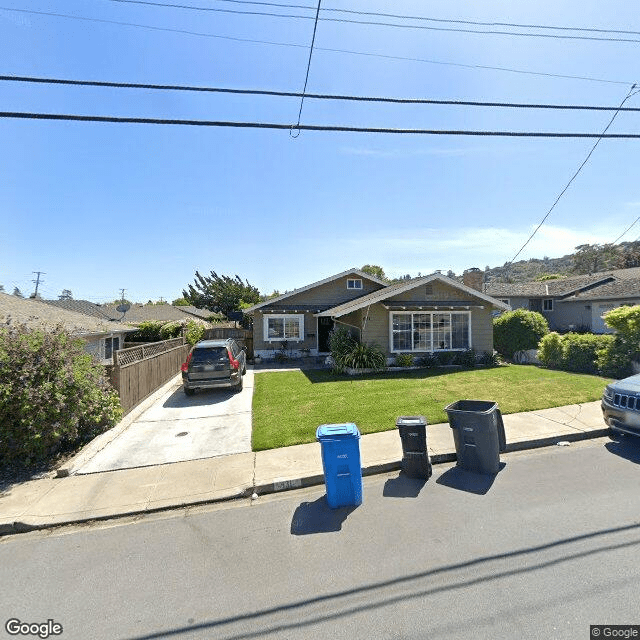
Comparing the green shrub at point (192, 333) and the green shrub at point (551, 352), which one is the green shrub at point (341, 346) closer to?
the green shrub at point (192, 333)

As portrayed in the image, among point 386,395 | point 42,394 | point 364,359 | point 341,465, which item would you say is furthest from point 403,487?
point 364,359

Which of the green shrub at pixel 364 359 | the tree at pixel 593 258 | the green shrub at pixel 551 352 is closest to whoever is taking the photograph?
the green shrub at pixel 551 352

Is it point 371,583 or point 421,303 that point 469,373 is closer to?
point 421,303

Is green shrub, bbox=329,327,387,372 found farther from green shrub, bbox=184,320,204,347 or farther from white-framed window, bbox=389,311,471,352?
green shrub, bbox=184,320,204,347

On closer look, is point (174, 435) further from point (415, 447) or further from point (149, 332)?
point (149, 332)

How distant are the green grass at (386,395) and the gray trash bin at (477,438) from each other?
2.09 metres

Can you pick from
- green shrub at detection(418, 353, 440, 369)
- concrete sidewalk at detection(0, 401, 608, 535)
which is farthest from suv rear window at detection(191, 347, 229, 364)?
green shrub at detection(418, 353, 440, 369)

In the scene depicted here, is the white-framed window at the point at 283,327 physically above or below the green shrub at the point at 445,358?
above

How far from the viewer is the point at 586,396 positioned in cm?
956

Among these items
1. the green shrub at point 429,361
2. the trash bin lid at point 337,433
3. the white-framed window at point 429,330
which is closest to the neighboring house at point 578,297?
Result: the white-framed window at point 429,330

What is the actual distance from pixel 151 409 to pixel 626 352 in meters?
15.0

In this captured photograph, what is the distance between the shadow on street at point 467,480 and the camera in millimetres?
5148

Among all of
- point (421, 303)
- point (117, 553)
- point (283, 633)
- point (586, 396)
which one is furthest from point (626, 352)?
point (117, 553)

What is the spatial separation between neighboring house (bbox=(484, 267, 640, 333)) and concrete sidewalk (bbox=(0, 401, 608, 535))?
23.3 metres
